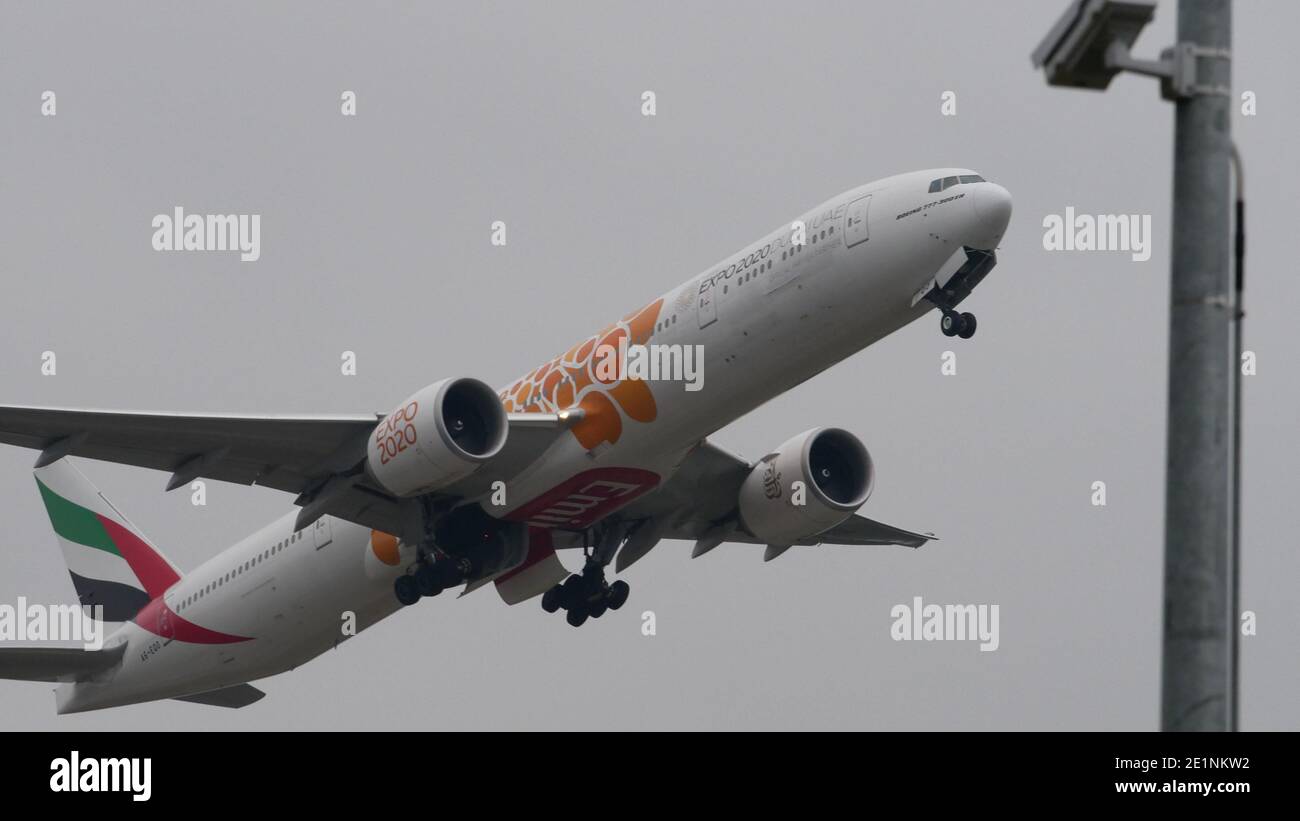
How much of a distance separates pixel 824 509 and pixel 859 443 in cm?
149

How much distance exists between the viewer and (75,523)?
4366 cm

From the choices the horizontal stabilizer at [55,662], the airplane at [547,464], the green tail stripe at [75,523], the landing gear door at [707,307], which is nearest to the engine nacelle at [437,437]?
the airplane at [547,464]

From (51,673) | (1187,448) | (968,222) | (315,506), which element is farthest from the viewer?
(51,673)

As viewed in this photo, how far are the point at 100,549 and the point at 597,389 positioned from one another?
18178 mm

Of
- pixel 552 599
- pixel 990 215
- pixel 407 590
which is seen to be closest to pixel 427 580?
pixel 407 590

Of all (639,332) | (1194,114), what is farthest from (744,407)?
(1194,114)

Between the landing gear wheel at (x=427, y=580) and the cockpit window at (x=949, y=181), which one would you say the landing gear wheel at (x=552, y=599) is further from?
the cockpit window at (x=949, y=181)

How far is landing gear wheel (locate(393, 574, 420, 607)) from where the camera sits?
1271 inches

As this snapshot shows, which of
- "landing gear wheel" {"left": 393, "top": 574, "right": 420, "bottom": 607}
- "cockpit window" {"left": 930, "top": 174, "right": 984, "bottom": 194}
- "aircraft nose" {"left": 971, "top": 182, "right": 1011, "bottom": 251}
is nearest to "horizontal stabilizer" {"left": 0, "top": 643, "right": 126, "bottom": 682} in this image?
"landing gear wheel" {"left": 393, "top": 574, "right": 420, "bottom": 607}

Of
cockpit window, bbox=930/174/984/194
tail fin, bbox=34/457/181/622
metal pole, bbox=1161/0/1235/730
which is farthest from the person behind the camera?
tail fin, bbox=34/457/181/622

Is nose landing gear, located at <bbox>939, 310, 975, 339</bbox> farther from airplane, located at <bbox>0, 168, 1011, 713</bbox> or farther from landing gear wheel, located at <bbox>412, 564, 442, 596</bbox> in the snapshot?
landing gear wheel, located at <bbox>412, 564, 442, 596</bbox>

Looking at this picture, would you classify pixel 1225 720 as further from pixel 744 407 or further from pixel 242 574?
pixel 242 574

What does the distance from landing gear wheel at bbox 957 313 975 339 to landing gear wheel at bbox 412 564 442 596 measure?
1093cm

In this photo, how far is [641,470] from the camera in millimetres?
30438
